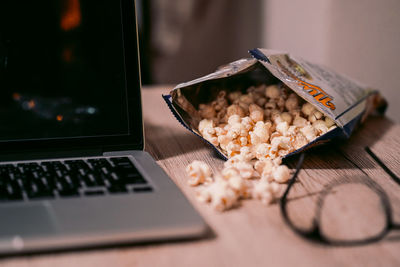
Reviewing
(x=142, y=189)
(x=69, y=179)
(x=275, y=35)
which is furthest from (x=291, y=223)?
(x=275, y=35)

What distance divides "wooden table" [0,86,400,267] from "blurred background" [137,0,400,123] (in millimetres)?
527

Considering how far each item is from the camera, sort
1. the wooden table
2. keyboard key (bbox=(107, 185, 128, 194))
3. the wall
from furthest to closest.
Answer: the wall < keyboard key (bbox=(107, 185, 128, 194)) < the wooden table

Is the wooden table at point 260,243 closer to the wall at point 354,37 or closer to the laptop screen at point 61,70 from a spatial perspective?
the laptop screen at point 61,70

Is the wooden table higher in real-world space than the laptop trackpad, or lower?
lower

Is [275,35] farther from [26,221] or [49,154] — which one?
[26,221]

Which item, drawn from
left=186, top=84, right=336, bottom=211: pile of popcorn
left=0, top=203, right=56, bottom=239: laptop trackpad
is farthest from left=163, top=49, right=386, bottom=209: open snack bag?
left=0, top=203, right=56, bottom=239: laptop trackpad

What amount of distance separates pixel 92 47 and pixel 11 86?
0.14 meters

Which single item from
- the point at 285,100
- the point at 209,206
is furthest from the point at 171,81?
the point at 209,206

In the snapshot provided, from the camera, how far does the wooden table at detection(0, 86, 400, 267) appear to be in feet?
1.27

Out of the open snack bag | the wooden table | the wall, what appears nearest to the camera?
the wooden table

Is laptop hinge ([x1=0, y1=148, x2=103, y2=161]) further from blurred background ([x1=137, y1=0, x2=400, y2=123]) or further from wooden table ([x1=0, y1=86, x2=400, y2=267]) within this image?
blurred background ([x1=137, y1=0, x2=400, y2=123])

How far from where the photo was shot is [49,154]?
628 mm

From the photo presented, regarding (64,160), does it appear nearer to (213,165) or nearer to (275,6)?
(213,165)

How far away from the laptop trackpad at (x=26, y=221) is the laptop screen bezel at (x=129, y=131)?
20 centimetres
